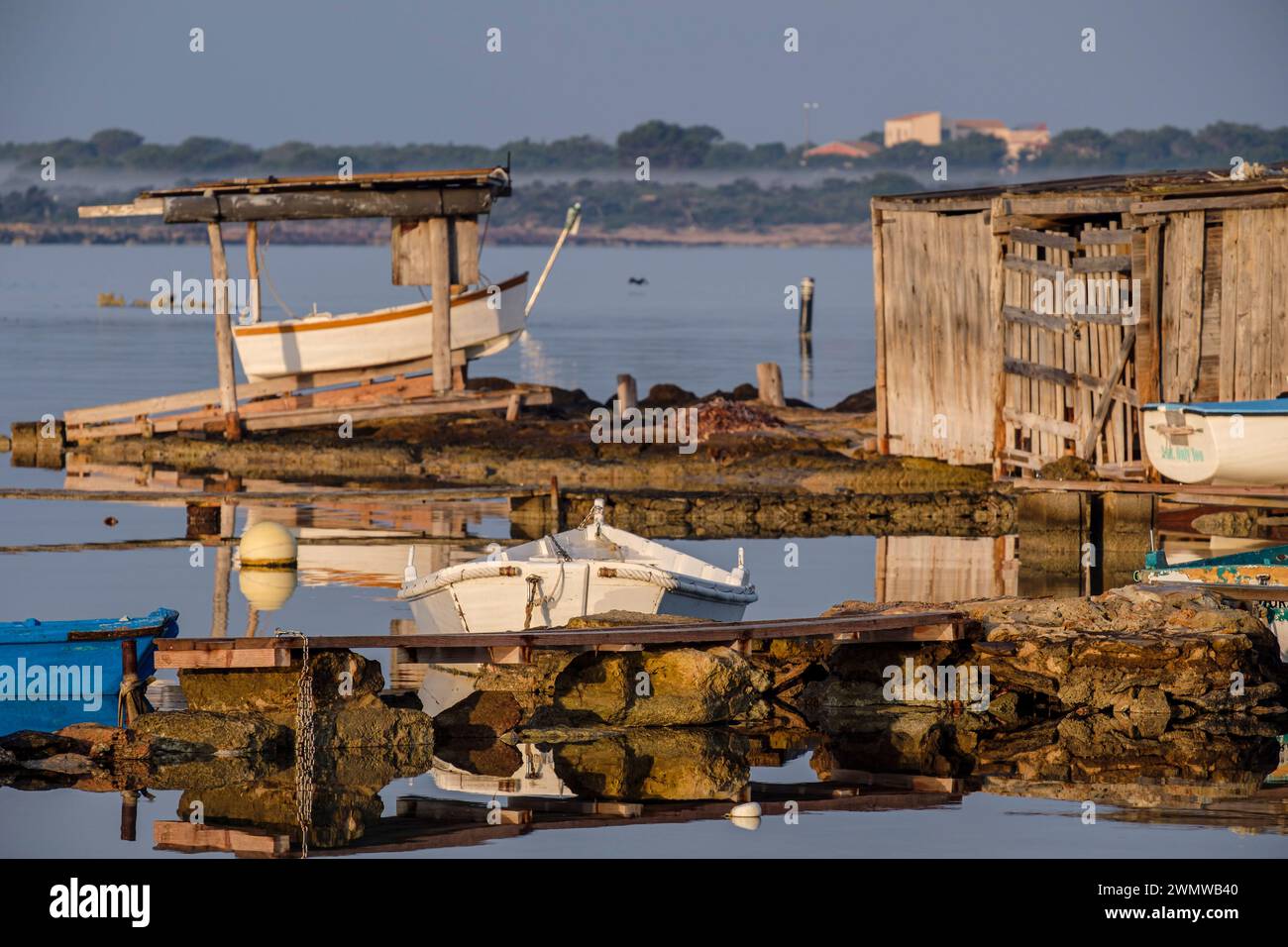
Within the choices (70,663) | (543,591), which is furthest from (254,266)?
(70,663)

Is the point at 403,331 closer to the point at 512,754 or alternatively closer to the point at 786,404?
the point at 786,404

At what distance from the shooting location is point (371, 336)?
115 feet

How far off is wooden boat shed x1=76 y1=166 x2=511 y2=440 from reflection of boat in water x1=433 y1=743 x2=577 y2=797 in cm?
1782

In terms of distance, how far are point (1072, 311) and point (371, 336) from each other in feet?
46.1

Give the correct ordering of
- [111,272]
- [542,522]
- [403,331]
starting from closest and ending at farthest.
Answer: [542,522] → [403,331] → [111,272]

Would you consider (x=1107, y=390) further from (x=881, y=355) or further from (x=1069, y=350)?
(x=881, y=355)

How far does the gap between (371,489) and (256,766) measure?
15.0 m

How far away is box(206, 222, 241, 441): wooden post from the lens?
32.8 m

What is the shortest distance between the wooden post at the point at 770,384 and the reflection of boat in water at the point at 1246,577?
55.8 feet

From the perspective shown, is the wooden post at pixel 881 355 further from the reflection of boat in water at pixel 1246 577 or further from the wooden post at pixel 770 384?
the reflection of boat in water at pixel 1246 577

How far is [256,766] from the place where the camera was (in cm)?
1513

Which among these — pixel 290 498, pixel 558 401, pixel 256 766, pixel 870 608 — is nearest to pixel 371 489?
pixel 290 498

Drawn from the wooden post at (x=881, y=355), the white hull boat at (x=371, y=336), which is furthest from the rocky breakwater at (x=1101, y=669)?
the white hull boat at (x=371, y=336)
